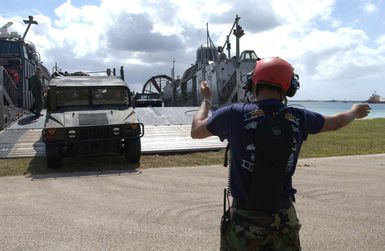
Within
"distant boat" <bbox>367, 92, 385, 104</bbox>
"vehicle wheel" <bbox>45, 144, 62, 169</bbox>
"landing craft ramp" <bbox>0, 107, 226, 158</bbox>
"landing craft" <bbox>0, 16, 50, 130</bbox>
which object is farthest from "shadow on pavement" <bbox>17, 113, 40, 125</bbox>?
"distant boat" <bbox>367, 92, 385, 104</bbox>

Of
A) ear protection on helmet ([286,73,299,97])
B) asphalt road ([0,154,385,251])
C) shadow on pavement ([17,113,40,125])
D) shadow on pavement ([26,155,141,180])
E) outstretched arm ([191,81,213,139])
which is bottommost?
shadow on pavement ([26,155,141,180])

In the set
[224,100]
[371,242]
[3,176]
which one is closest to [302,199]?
[371,242]

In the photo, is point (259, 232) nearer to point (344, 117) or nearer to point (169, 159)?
point (344, 117)

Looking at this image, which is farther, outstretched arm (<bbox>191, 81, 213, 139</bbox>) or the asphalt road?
the asphalt road

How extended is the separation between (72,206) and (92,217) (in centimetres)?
74

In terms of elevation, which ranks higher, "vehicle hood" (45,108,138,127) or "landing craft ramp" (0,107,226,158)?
"vehicle hood" (45,108,138,127)

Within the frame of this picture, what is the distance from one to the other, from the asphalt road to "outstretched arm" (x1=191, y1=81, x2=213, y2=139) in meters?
2.31

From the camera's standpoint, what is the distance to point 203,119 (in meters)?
2.86

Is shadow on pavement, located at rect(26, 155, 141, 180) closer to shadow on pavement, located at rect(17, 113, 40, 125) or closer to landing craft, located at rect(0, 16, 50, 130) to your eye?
shadow on pavement, located at rect(17, 113, 40, 125)

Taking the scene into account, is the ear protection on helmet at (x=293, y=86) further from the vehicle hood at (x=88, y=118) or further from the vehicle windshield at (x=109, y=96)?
the vehicle windshield at (x=109, y=96)

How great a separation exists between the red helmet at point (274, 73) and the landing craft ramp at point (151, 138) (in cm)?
951

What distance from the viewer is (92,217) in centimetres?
611

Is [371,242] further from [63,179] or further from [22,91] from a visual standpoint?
[22,91]

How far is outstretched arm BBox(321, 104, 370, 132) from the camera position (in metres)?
2.92
